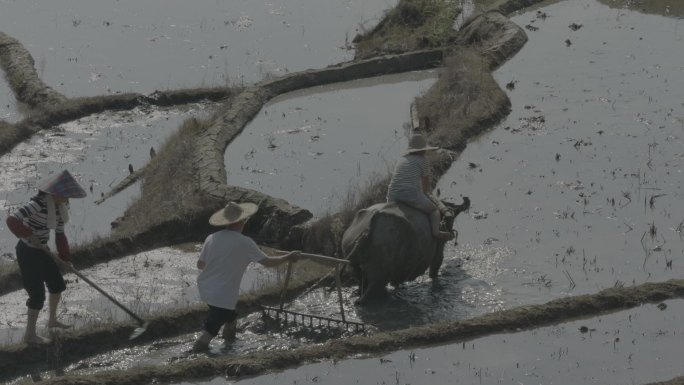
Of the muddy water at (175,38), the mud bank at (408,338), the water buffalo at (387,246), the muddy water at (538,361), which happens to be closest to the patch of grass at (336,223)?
the water buffalo at (387,246)

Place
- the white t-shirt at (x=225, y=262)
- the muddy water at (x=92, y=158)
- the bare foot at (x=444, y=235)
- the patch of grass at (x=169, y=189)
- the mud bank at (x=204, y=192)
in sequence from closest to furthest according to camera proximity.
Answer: the white t-shirt at (x=225, y=262)
the bare foot at (x=444, y=235)
the mud bank at (x=204, y=192)
the patch of grass at (x=169, y=189)
the muddy water at (x=92, y=158)

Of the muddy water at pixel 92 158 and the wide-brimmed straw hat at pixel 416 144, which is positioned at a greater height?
the wide-brimmed straw hat at pixel 416 144

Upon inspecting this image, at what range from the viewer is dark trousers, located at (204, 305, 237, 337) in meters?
9.01

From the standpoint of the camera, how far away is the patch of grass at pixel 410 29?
18.3 meters

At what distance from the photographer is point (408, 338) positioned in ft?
29.9

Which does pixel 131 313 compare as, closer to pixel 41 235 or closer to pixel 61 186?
pixel 41 235

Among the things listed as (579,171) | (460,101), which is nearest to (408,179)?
(579,171)

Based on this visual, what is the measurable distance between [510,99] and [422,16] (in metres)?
4.07

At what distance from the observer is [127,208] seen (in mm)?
12562

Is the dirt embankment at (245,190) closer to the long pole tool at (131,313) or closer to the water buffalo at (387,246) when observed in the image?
the long pole tool at (131,313)

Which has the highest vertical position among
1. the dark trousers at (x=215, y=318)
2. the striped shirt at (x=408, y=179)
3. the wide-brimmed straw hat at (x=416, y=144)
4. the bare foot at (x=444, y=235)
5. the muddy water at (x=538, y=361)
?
the wide-brimmed straw hat at (x=416, y=144)

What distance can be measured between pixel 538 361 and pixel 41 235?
3426 mm

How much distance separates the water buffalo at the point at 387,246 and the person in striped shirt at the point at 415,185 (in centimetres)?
7

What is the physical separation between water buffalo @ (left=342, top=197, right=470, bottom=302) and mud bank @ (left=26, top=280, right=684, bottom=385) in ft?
3.10
